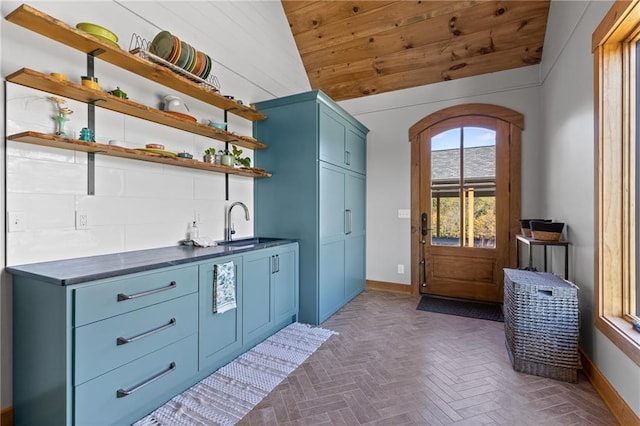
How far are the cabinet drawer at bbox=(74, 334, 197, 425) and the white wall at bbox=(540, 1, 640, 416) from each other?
2.53 meters

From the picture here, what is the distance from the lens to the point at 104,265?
166 cm

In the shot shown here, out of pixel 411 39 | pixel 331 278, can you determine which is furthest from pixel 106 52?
pixel 411 39

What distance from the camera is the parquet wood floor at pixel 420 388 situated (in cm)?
173

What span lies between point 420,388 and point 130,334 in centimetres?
181

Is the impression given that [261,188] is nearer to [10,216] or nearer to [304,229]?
[304,229]

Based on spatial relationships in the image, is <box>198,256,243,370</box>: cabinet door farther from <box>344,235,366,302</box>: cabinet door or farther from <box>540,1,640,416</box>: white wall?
<box>540,1,640,416</box>: white wall

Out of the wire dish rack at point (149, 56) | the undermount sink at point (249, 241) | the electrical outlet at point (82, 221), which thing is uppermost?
the wire dish rack at point (149, 56)

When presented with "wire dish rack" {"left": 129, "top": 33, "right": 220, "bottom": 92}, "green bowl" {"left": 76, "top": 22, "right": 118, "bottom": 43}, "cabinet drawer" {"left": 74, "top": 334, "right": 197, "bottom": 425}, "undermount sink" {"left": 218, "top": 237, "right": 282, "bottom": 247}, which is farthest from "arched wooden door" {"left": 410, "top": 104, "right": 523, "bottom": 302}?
"green bowl" {"left": 76, "top": 22, "right": 118, "bottom": 43}

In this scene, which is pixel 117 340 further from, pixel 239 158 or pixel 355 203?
pixel 355 203

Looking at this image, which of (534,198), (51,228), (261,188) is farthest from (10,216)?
(534,198)

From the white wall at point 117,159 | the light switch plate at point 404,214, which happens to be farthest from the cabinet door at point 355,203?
the white wall at point 117,159

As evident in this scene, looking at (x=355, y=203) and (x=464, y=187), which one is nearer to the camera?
(x=464, y=187)

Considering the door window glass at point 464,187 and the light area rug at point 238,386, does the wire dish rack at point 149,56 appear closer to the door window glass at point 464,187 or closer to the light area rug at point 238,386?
the light area rug at point 238,386

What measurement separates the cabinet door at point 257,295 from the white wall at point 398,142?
2.18 meters
